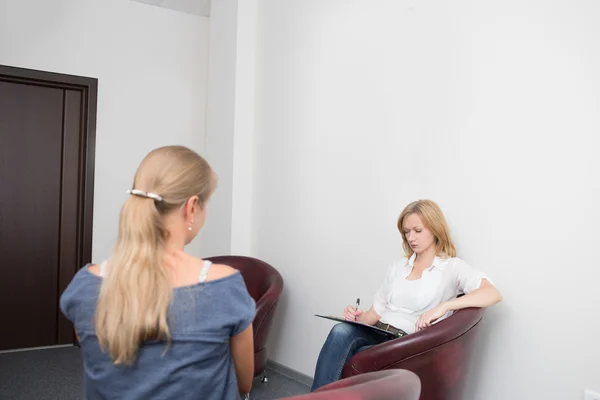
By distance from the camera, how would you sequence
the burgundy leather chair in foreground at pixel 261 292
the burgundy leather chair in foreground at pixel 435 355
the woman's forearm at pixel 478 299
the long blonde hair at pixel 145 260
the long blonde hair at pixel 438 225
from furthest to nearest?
1. the burgundy leather chair in foreground at pixel 261 292
2. the long blonde hair at pixel 438 225
3. the woman's forearm at pixel 478 299
4. the burgundy leather chair in foreground at pixel 435 355
5. the long blonde hair at pixel 145 260

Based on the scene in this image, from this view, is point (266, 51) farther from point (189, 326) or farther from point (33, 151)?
A: point (189, 326)

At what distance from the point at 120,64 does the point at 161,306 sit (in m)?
4.12

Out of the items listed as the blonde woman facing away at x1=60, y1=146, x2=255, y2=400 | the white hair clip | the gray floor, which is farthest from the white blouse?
the white hair clip

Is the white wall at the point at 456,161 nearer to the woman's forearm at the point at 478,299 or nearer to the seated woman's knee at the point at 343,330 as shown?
the woman's forearm at the point at 478,299

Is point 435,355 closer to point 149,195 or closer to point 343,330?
point 343,330

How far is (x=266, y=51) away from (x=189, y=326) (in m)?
3.56

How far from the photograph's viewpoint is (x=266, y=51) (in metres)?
4.61

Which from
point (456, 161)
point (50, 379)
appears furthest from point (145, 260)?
point (50, 379)

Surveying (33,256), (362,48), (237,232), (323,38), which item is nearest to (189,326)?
(362,48)

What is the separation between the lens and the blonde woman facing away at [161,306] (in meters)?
1.33

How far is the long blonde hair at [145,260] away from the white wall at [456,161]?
168 centimetres

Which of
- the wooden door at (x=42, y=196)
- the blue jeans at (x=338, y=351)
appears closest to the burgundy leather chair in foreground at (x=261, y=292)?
the blue jeans at (x=338, y=351)

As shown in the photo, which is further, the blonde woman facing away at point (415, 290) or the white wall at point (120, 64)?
the white wall at point (120, 64)

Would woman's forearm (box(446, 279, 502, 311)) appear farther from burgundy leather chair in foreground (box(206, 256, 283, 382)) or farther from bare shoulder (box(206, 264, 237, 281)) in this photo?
bare shoulder (box(206, 264, 237, 281))
